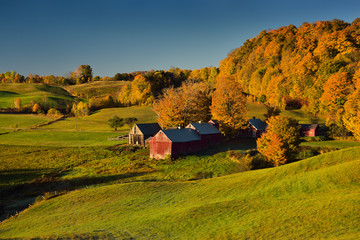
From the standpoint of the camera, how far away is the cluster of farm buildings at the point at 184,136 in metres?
54.6

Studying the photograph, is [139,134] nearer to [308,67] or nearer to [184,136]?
[184,136]

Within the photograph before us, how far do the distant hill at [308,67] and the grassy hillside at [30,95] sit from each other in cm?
9723

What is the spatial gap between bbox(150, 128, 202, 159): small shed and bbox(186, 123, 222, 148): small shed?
3.15 metres

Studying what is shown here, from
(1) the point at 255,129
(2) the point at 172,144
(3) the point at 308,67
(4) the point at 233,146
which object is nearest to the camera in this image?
(2) the point at 172,144

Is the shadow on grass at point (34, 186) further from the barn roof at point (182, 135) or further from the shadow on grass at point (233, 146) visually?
the shadow on grass at point (233, 146)

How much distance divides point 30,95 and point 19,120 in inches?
2343

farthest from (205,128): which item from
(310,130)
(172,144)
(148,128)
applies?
(310,130)

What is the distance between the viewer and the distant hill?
7129 cm

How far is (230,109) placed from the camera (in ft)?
220

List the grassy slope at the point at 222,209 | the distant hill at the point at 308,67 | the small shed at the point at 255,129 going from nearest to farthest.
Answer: the grassy slope at the point at 222,209 < the small shed at the point at 255,129 < the distant hill at the point at 308,67

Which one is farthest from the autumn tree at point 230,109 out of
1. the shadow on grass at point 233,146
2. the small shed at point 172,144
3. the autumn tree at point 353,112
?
the autumn tree at point 353,112

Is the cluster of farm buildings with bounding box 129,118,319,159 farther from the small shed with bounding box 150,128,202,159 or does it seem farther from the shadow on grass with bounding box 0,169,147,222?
the shadow on grass with bounding box 0,169,147,222

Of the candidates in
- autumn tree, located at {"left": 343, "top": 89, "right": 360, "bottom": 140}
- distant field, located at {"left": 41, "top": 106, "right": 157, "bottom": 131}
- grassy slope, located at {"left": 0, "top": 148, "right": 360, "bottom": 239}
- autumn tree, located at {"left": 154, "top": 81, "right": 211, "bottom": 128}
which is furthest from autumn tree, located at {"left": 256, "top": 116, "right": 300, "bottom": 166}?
distant field, located at {"left": 41, "top": 106, "right": 157, "bottom": 131}

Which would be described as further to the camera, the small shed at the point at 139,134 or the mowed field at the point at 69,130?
the mowed field at the point at 69,130
